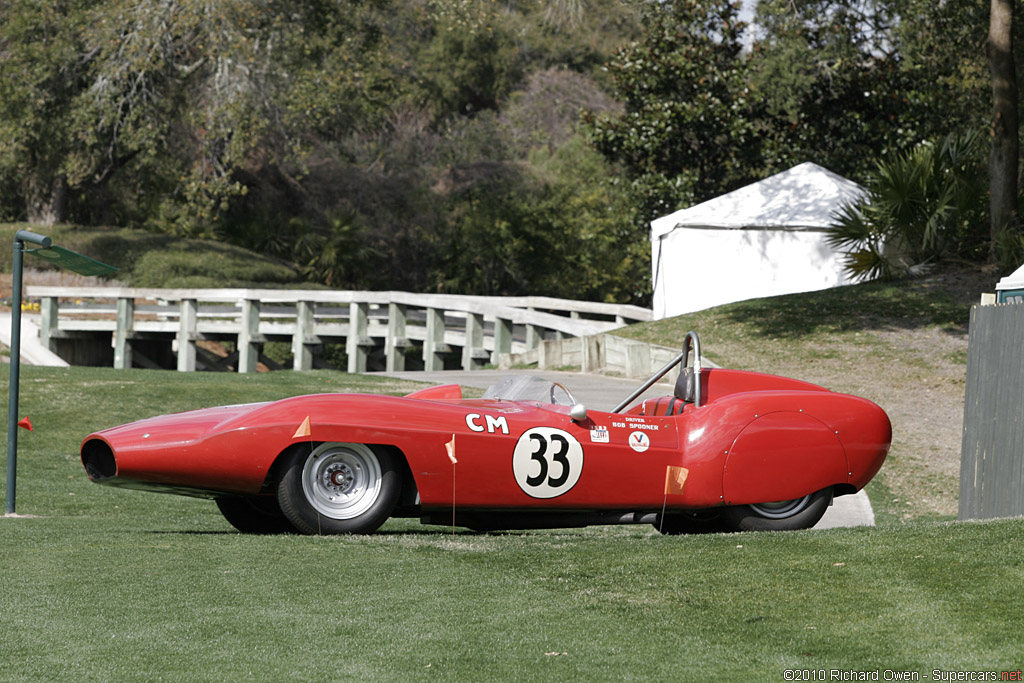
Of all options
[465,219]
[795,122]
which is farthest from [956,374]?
[465,219]

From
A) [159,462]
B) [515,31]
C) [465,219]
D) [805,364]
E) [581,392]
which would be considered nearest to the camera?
[159,462]

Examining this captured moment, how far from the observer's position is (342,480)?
780 cm

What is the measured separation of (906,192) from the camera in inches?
862

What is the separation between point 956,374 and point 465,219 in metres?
25.9

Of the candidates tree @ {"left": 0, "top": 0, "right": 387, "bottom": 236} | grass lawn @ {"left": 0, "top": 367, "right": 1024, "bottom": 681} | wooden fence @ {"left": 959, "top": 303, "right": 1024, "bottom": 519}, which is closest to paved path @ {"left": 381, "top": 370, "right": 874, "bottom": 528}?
wooden fence @ {"left": 959, "top": 303, "right": 1024, "bottom": 519}

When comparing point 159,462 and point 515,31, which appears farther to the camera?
point 515,31

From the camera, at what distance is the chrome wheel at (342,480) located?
303 inches

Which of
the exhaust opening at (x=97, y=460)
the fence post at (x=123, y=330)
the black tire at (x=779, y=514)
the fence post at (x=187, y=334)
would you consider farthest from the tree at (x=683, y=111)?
the exhaust opening at (x=97, y=460)

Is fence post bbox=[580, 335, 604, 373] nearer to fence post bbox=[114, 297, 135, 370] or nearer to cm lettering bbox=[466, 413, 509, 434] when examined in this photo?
fence post bbox=[114, 297, 135, 370]

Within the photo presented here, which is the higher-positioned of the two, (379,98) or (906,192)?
(379,98)

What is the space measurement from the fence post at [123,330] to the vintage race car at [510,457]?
2161cm

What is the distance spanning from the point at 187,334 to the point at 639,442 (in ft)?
73.8

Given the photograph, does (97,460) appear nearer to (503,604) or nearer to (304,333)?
(503,604)

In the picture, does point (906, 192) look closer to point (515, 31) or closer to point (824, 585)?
point (824, 585)
